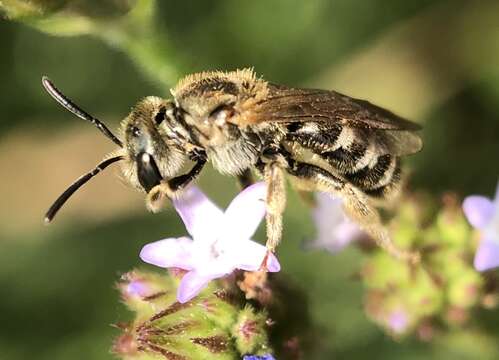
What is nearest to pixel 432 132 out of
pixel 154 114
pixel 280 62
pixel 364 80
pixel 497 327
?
pixel 364 80

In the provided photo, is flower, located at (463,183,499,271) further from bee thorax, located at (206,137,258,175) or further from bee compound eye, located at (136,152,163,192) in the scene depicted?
bee compound eye, located at (136,152,163,192)

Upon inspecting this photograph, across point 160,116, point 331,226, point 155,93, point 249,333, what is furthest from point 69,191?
point 155,93

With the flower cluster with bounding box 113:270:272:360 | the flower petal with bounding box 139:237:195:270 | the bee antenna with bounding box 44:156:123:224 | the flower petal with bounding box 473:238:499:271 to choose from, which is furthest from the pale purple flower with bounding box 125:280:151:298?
the flower petal with bounding box 473:238:499:271

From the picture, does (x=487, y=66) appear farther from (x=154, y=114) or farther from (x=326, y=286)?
(x=154, y=114)

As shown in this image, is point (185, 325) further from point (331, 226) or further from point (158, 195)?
point (331, 226)

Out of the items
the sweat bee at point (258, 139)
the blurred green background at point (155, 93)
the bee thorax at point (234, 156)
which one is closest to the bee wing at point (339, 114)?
the sweat bee at point (258, 139)
